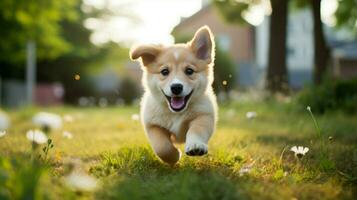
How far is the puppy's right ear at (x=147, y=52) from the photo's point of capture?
15.0ft

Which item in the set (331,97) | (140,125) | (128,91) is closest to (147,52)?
(140,125)

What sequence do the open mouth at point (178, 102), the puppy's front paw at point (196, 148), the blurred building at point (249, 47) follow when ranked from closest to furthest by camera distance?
the puppy's front paw at point (196, 148)
the open mouth at point (178, 102)
the blurred building at point (249, 47)

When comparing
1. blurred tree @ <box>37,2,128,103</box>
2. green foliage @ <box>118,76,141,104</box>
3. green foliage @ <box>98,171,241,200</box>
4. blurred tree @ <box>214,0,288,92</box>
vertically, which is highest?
blurred tree @ <box>37,2,128,103</box>

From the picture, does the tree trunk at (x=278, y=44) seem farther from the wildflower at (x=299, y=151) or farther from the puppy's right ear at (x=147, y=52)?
the wildflower at (x=299, y=151)

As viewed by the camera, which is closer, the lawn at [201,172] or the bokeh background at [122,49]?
the lawn at [201,172]

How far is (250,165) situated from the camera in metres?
4.29

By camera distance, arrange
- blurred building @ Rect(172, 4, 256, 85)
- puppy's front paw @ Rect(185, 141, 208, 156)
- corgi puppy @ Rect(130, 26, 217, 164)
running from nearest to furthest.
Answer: puppy's front paw @ Rect(185, 141, 208, 156) < corgi puppy @ Rect(130, 26, 217, 164) < blurred building @ Rect(172, 4, 256, 85)

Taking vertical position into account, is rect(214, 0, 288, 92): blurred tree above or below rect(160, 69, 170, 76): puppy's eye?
above

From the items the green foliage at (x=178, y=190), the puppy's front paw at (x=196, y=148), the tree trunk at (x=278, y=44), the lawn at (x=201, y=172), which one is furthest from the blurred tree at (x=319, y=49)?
the green foliage at (x=178, y=190)

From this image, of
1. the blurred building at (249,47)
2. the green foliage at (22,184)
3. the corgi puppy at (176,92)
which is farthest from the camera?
the blurred building at (249,47)

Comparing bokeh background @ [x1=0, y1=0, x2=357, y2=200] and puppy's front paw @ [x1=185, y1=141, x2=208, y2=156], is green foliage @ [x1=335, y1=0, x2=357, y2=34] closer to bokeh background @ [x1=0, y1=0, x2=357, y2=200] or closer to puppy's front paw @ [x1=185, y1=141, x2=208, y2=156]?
bokeh background @ [x1=0, y1=0, x2=357, y2=200]

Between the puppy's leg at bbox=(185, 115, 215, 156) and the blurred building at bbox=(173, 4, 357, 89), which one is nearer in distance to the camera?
the puppy's leg at bbox=(185, 115, 215, 156)

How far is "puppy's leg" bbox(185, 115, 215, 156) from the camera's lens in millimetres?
3814

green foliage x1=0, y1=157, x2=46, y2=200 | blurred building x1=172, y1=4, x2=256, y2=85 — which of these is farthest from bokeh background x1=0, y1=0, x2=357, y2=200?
blurred building x1=172, y1=4, x2=256, y2=85
